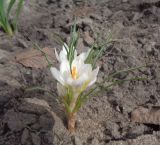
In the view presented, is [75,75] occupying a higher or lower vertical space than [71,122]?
higher

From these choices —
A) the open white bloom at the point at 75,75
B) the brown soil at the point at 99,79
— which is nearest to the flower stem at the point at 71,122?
the brown soil at the point at 99,79

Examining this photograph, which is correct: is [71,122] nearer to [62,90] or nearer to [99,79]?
[62,90]

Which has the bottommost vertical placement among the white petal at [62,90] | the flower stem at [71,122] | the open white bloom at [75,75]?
the flower stem at [71,122]

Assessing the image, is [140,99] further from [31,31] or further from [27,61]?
[31,31]

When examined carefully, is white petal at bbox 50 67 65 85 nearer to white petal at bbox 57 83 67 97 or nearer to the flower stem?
white petal at bbox 57 83 67 97

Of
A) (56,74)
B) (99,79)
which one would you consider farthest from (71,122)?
(99,79)

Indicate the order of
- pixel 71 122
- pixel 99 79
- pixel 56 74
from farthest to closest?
pixel 99 79 → pixel 71 122 → pixel 56 74

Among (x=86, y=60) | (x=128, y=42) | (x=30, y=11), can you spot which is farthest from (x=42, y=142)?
(x=30, y=11)

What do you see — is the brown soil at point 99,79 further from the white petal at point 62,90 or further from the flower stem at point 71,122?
the white petal at point 62,90
